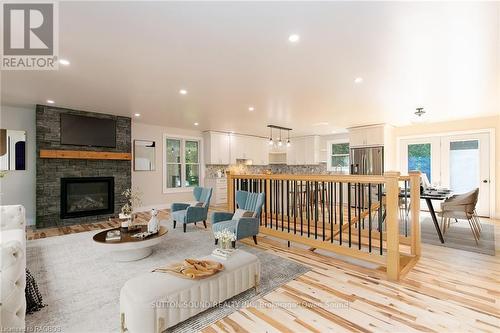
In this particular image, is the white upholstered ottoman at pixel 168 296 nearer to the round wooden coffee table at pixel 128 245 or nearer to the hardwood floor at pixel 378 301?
the hardwood floor at pixel 378 301

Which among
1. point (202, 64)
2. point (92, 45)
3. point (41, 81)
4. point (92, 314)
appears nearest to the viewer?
point (92, 314)

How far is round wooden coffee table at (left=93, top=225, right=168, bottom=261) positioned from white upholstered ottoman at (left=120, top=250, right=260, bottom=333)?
1252 mm

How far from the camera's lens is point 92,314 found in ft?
6.75

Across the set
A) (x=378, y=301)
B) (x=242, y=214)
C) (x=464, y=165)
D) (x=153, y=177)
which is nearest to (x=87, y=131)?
(x=153, y=177)

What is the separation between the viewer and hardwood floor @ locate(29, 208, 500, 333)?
1.94 metres

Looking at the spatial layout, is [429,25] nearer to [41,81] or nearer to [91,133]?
[41,81]

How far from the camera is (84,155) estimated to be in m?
5.50

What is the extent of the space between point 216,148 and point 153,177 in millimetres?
2285

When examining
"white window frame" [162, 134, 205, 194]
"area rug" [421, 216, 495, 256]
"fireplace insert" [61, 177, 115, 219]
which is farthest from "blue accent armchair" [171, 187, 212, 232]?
"area rug" [421, 216, 495, 256]

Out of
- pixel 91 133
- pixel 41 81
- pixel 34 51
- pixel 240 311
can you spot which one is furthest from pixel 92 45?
pixel 91 133

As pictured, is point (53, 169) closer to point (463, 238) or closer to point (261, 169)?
point (261, 169)

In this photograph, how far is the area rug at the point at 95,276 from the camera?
1990 millimetres

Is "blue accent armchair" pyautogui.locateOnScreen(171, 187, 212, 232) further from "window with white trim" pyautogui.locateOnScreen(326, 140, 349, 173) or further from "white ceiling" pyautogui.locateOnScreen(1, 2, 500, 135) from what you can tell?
"window with white trim" pyautogui.locateOnScreen(326, 140, 349, 173)

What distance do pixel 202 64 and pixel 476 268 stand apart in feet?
14.4
